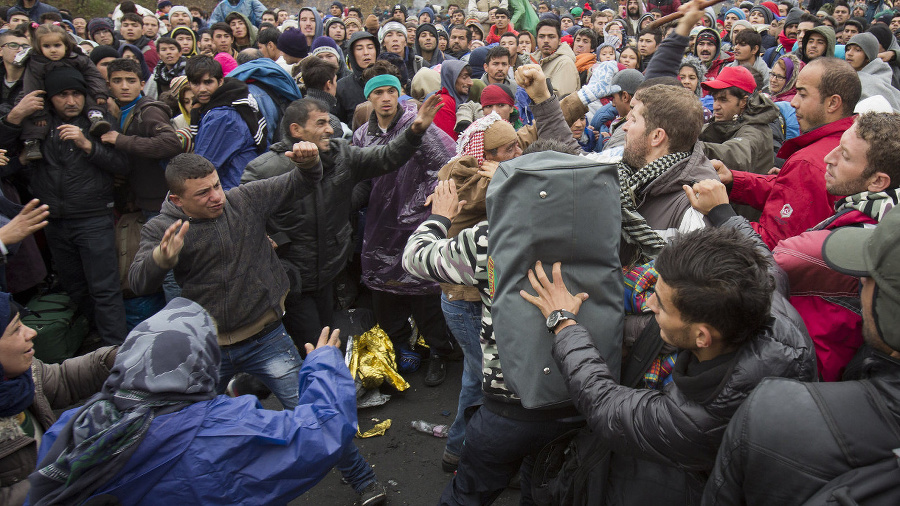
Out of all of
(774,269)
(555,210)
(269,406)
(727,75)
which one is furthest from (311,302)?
(727,75)

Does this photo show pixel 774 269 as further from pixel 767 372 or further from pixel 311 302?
pixel 311 302

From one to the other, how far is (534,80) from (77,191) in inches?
151

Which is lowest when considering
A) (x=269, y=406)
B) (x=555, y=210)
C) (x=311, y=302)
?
(x=269, y=406)

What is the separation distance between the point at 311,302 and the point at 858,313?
10.6ft

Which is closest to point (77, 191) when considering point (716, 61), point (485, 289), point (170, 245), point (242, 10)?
point (170, 245)

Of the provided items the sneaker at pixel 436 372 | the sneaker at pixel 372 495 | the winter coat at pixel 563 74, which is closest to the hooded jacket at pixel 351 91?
the winter coat at pixel 563 74

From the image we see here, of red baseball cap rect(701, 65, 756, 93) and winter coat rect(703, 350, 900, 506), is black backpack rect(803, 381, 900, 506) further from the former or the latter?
red baseball cap rect(701, 65, 756, 93)

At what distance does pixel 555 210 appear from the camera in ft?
6.27

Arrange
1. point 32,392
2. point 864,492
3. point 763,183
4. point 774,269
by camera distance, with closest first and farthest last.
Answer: point 864,492
point 774,269
point 32,392
point 763,183

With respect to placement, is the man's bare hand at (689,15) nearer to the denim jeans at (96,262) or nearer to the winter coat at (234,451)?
the winter coat at (234,451)

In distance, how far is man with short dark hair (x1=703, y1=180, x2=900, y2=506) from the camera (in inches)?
50.1

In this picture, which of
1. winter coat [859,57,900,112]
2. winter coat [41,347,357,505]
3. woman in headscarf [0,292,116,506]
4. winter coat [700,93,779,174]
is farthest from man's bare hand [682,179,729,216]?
winter coat [859,57,900,112]

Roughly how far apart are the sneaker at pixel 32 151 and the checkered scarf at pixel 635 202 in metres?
4.63

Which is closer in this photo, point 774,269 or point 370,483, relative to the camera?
point 774,269
